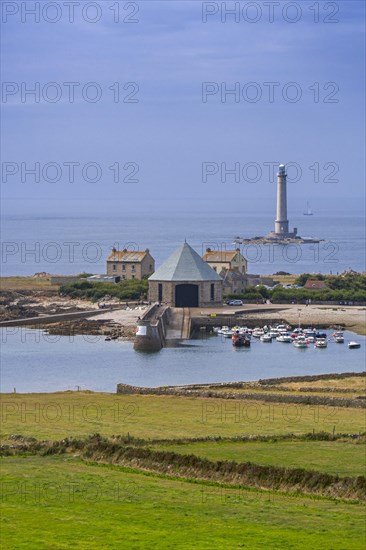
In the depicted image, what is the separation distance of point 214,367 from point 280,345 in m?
10.5

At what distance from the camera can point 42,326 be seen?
72.5 metres

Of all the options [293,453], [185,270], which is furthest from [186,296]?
[293,453]

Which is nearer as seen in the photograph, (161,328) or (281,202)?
(161,328)

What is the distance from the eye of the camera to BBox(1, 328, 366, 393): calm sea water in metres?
51.6

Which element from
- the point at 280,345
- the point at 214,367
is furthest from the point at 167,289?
the point at 214,367

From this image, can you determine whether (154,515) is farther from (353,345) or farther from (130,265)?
(130,265)

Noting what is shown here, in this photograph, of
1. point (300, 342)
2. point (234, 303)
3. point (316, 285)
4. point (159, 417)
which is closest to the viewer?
point (159, 417)

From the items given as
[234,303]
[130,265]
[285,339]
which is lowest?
[285,339]

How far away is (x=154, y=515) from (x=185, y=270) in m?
53.6

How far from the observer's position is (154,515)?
24.0 meters

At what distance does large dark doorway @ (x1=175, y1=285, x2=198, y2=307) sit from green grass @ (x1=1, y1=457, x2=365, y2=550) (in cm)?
4864

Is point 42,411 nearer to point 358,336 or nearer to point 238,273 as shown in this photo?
point 358,336

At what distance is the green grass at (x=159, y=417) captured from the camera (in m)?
34.9

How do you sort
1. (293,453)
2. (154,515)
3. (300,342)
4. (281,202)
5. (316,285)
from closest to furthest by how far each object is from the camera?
(154,515) → (293,453) → (300,342) → (316,285) → (281,202)
